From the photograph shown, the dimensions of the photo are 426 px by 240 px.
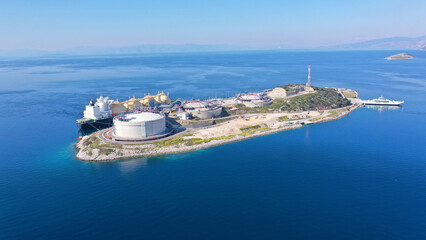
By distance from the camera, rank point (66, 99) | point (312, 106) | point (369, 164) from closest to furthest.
A: point (369, 164) → point (312, 106) → point (66, 99)

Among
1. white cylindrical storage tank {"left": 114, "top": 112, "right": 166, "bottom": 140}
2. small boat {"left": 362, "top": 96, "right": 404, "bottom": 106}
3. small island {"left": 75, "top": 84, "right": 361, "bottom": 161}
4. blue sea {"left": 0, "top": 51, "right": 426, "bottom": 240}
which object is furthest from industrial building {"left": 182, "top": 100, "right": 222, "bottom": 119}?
small boat {"left": 362, "top": 96, "right": 404, "bottom": 106}

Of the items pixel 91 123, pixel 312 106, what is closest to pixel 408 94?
pixel 312 106

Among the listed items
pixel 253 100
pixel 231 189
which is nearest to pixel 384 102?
pixel 253 100

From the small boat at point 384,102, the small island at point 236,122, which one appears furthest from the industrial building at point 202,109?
the small boat at point 384,102

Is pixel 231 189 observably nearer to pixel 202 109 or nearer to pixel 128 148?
pixel 128 148

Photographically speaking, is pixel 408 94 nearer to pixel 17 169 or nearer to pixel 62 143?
pixel 62 143

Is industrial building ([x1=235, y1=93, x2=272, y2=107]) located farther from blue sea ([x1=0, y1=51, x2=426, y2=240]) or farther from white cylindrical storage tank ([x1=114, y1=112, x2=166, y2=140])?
white cylindrical storage tank ([x1=114, y1=112, x2=166, y2=140])

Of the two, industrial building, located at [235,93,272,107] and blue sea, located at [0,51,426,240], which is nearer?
blue sea, located at [0,51,426,240]
